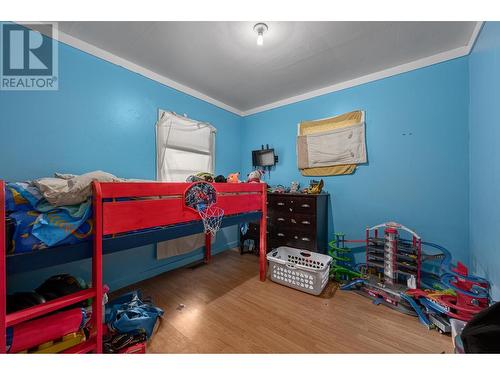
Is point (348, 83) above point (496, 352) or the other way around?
above

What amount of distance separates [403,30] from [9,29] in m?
3.49

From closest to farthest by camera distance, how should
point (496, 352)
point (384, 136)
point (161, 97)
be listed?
1. point (496, 352)
2. point (384, 136)
3. point (161, 97)

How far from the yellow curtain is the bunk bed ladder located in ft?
8.63

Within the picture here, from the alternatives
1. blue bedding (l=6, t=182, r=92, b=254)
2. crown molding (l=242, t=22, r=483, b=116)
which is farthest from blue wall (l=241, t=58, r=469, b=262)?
blue bedding (l=6, t=182, r=92, b=254)

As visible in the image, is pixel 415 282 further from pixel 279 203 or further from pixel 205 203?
pixel 205 203

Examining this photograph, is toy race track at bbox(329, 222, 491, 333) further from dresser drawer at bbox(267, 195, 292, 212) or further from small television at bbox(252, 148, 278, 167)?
small television at bbox(252, 148, 278, 167)

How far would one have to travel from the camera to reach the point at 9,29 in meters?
1.58

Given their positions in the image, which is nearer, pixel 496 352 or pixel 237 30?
pixel 496 352

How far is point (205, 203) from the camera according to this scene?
66.6 inches

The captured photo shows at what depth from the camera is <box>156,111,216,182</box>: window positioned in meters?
2.48

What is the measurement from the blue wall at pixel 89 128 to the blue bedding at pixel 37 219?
3.10 ft
